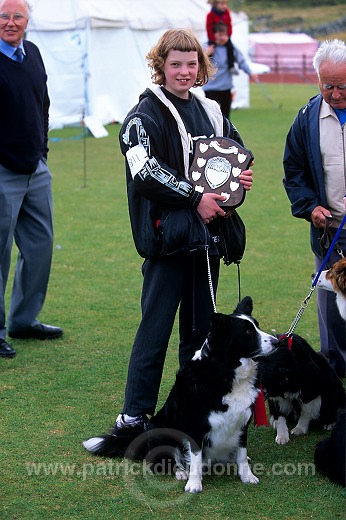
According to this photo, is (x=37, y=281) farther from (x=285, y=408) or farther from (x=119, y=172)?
(x=119, y=172)

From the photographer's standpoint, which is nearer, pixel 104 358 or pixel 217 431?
pixel 217 431

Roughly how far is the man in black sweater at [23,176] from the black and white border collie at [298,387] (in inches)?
82.2

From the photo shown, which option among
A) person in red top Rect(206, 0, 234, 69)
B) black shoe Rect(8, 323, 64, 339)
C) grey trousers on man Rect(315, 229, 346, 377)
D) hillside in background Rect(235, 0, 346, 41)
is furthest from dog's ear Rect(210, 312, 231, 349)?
hillside in background Rect(235, 0, 346, 41)

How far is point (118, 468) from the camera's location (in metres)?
3.96

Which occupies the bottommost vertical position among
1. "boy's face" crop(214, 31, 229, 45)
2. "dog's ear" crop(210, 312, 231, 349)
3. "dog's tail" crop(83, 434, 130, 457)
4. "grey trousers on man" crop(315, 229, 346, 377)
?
"dog's tail" crop(83, 434, 130, 457)

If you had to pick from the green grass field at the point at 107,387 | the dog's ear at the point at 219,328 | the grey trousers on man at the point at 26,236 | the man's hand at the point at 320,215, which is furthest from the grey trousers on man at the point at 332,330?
the grey trousers on man at the point at 26,236

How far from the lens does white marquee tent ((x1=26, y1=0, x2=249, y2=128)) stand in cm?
1839

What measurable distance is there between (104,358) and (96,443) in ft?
4.78

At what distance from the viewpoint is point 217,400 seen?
3.74m

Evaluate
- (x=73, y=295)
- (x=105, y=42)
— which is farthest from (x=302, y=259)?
(x=105, y=42)

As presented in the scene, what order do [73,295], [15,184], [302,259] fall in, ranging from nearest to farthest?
[15,184] < [73,295] < [302,259]

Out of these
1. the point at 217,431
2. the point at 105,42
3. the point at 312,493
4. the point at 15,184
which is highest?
the point at 105,42

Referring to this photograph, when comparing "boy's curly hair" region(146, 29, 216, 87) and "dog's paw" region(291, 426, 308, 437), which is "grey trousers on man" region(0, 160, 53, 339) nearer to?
"boy's curly hair" region(146, 29, 216, 87)

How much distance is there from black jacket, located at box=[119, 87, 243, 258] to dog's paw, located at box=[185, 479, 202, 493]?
111cm
